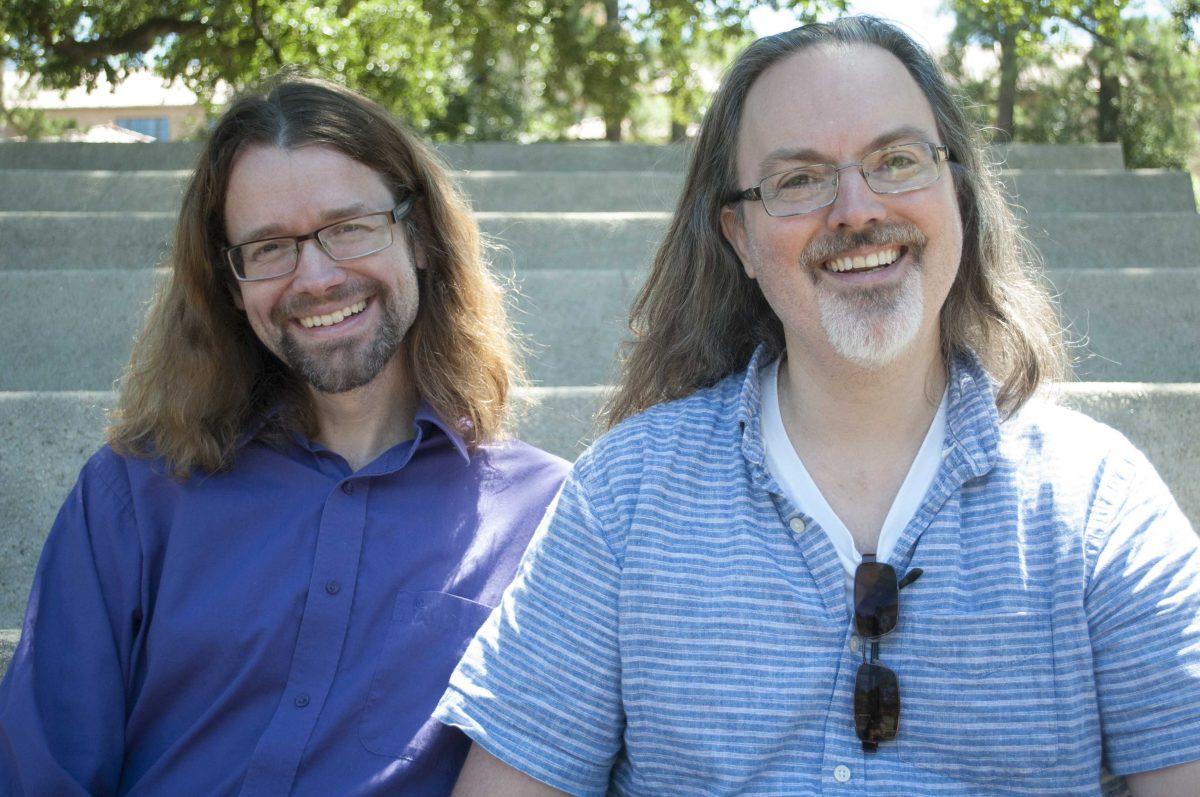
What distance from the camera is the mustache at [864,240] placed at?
1749mm

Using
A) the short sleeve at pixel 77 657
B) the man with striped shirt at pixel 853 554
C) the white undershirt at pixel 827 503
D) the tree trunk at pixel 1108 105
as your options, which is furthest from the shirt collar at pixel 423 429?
the tree trunk at pixel 1108 105

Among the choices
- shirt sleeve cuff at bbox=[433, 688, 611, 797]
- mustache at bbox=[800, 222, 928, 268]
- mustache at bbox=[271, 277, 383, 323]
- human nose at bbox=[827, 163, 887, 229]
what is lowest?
shirt sleeve cuff at bbox=[433, 688, 611, 797]

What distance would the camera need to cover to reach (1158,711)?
1.52m

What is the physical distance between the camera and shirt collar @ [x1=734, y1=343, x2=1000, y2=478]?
5.57ft

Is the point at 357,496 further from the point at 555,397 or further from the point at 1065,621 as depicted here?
the point at 1065,621

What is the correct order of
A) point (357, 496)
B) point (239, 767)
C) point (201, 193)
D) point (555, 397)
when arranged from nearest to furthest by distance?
point (239, 767) → point (357, 496) → point (201, 193) → point (555, 397)

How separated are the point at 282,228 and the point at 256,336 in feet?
0.96

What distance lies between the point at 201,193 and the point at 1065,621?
65.1 inches

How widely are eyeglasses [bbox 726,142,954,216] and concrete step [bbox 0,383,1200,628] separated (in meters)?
1.05

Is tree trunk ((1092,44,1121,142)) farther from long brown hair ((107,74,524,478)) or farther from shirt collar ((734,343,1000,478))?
shirt collar ((734,343,1000,478))

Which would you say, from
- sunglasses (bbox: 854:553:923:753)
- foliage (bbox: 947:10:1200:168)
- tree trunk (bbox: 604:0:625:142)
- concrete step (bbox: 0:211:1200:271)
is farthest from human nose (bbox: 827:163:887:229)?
foliage (bbox: 947:10:1200:168)

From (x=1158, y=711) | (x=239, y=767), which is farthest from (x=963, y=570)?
(x=239, y=767)

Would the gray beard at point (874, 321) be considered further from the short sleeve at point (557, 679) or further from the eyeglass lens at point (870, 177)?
the short sleeve at point (557, 679)

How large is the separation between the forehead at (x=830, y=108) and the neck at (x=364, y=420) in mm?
792
